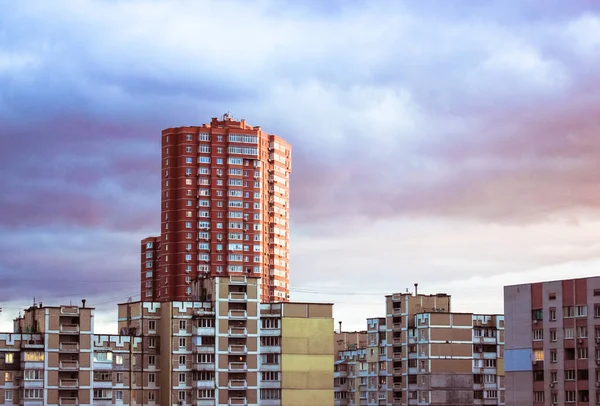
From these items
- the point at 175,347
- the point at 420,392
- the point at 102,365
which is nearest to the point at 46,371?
the point at 102,365

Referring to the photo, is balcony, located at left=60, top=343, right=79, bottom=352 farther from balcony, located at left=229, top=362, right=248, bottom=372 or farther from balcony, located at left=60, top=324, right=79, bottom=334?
balcony, located at left=229, top=362, right=248, bottom=372

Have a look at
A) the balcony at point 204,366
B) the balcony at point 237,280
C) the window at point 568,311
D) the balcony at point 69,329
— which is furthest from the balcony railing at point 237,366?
the window at point 568,311

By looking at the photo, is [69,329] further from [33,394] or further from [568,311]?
[568,311]

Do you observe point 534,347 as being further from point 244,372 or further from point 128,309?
point 128,309

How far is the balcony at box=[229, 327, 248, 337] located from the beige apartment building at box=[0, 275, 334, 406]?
0.14m

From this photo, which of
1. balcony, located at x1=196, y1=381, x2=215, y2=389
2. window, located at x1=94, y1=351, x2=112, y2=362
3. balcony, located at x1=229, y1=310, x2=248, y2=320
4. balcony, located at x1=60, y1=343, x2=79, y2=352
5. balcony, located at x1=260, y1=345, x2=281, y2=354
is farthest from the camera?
balcony, located at x1=260, y1=345, x2=281, y2=354

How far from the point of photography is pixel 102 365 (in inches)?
6417

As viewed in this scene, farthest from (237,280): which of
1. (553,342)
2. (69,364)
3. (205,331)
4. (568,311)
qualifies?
(568,311)

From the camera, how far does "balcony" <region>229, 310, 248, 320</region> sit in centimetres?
17050

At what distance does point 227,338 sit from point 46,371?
25.7 metres

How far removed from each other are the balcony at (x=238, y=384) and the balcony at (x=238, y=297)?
11172mm

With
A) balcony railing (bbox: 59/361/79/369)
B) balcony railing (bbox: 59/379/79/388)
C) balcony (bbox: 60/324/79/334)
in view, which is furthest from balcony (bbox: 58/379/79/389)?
balcony (bbox: 60/324/79/334)

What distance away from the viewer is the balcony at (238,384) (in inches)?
6668

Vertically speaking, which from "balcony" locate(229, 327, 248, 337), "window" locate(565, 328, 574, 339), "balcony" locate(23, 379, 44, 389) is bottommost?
"balcony" locate(23, 379, 44, 389)
